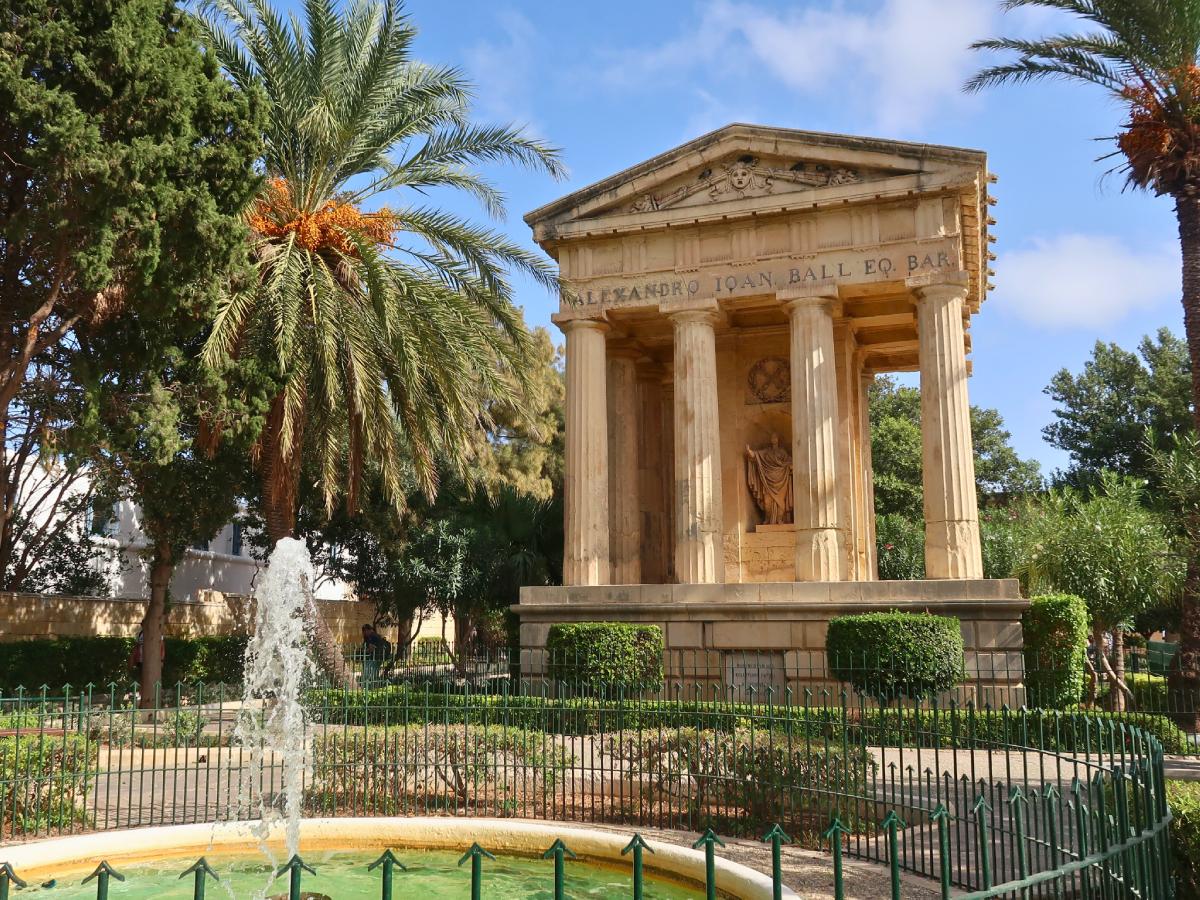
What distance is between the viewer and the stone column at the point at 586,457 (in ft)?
63.9

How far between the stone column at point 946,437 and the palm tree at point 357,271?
6880 mm

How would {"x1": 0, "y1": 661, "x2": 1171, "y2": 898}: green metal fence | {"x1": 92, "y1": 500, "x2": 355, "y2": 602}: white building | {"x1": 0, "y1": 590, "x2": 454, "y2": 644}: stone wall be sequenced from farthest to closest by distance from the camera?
{"x1": 92, "y1": 500, "x2": 355, "y2": 602}: white building → {"x1": 0, "y1": 590, "x2": 454, "y2": 644}: stone wall → {"x1": 0, "y1": 661, "x2": 1171, "y2": 898}: green metal fence

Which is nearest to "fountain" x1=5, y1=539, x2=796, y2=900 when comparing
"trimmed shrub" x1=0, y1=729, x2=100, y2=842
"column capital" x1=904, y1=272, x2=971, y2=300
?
"trimmed shrub" x1=0, y1=729, x2=100, y2=842

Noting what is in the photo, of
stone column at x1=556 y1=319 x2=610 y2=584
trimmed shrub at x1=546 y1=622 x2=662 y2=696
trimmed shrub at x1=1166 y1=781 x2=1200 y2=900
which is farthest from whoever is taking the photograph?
stone column at x1=556 y1=319 x2=610 y2=584

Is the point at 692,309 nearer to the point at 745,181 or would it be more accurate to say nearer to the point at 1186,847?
the point at 745,181

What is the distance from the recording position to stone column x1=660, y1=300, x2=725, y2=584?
18875 mm

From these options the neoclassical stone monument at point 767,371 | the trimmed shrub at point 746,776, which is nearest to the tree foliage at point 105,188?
the neoclassical stone monument at point 767,371

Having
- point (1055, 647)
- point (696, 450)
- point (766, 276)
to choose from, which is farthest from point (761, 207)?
point (1055, 647)

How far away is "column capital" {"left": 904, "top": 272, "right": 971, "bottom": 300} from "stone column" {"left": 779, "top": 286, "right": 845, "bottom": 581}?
1.47 metres

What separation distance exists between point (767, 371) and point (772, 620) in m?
6.82

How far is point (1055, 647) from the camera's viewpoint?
15.9 m

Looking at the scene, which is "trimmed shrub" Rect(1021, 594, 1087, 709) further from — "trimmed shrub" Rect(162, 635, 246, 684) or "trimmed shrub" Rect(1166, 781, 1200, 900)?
"trimmed shrub" Rect(162, 635, 246, 684)

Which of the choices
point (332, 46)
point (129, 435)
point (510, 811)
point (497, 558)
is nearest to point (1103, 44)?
point (332, 46)

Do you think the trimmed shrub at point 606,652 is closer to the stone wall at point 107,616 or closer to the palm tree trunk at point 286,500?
the palm tree trunk at point 286,500
